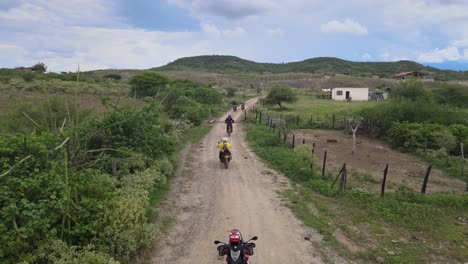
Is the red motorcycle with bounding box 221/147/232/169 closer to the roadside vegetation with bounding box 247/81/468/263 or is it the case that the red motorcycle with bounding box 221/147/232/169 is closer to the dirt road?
the dirt road

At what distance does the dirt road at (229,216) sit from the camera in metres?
8.09

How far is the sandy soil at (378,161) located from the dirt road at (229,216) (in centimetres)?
475

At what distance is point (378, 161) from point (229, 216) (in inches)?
478

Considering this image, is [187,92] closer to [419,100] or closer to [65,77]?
[419,100]

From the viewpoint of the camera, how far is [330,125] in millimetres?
30359

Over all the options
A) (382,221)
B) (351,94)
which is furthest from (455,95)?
(382,221)

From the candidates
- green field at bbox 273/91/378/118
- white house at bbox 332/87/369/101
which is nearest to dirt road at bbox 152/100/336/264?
green field at bbox 273/91/378/118

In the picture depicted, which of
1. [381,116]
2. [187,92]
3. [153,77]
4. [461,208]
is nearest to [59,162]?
[461,208]

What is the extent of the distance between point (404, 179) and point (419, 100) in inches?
603

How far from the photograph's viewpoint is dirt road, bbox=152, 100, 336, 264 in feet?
26.6

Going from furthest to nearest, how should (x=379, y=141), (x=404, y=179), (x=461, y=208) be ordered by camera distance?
(x=379, y=141) → (x=404, y=179) → (x=461, y=208)

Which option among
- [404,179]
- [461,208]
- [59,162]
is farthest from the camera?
[404,179]

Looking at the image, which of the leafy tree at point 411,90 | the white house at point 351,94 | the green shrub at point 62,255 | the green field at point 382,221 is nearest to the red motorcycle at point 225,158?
the green field at point 382,221

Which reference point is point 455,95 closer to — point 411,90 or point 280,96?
point 411,90
